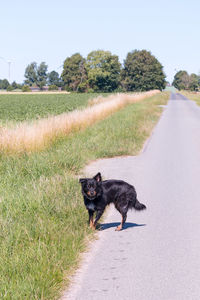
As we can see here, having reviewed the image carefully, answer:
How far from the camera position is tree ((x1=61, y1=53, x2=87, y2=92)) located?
12244 centimetres

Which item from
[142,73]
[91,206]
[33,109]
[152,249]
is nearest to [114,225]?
[91,206]

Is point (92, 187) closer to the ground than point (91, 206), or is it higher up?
higher up

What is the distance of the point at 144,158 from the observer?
12.9 m

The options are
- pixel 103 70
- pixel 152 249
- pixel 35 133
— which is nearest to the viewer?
pixel 152 249

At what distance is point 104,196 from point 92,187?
51 cm

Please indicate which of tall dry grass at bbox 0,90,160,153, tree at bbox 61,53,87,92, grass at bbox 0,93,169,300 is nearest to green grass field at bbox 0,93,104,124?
tall dry grass at bbox 0,90,160,153

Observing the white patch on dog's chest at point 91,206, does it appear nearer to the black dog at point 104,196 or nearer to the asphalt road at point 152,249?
the black dog at point 104,196

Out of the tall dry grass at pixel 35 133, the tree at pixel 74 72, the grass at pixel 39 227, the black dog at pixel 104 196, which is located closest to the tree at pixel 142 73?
the tree at pixel 74 72

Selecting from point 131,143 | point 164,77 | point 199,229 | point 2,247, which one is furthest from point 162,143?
point 164,77

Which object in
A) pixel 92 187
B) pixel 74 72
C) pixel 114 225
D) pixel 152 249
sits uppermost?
pixel 74 72

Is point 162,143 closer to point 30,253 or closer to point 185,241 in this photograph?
point 185,241

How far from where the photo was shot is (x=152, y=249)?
540 centimetres

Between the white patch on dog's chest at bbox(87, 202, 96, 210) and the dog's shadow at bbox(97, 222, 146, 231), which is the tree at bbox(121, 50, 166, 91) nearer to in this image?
the dog's shadow at bbox(97, 222, 146, 231)

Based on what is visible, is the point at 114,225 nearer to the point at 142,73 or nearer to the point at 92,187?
the point at 92,187
